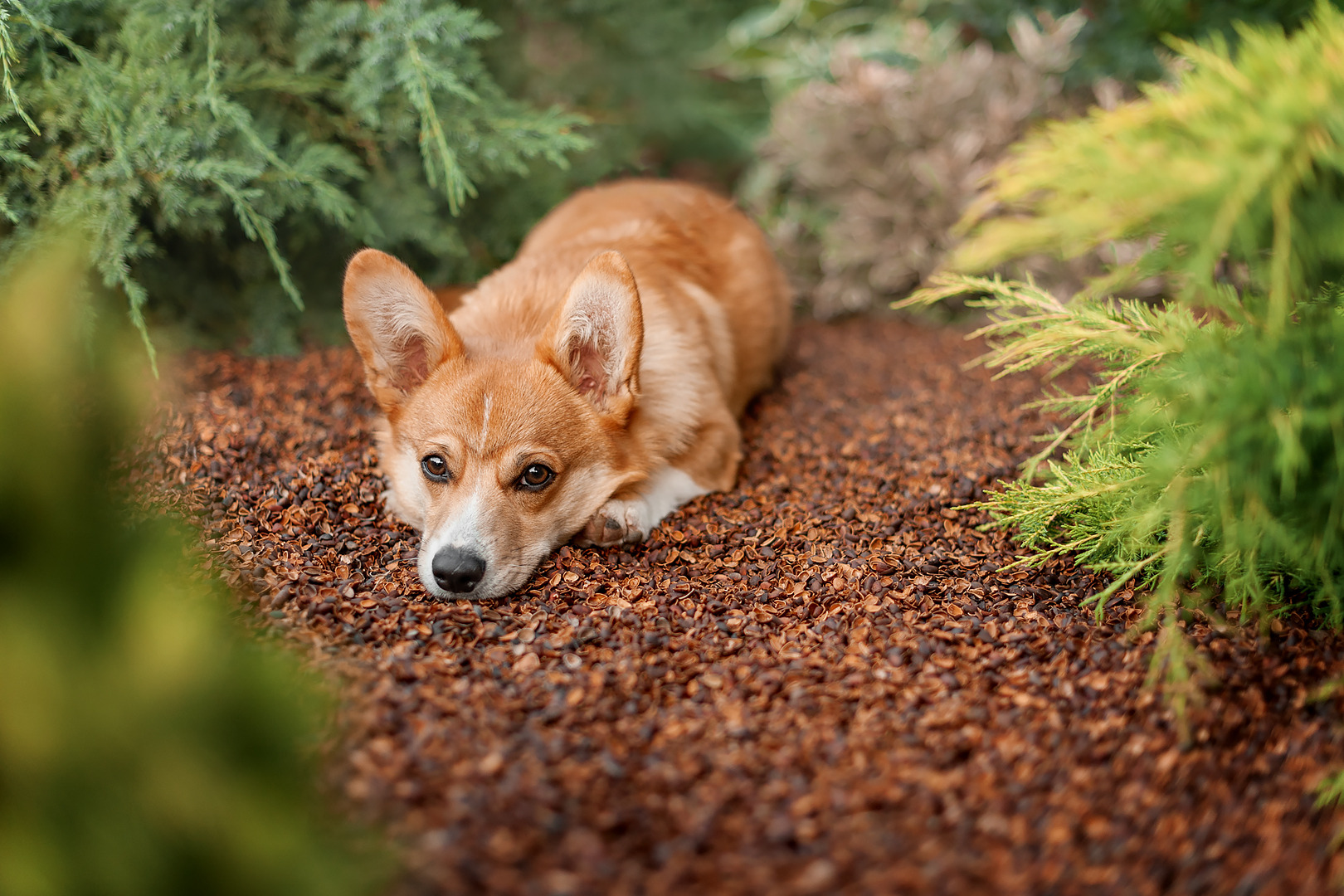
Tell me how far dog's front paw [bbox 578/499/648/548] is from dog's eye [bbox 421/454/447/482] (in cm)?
53

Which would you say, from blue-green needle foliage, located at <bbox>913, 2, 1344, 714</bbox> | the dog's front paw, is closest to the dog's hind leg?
the dog's front paw

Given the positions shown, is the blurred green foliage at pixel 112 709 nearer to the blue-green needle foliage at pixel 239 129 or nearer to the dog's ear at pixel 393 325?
the dog's ear at pixel 393 325

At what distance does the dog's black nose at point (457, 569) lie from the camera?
2574 millimetres

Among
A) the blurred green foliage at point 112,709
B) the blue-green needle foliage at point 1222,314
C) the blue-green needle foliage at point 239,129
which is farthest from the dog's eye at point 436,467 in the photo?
the blue-green needle foliage at point 1222,314

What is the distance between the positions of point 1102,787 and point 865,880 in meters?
0.63

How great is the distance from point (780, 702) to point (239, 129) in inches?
128

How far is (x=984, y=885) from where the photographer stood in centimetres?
158

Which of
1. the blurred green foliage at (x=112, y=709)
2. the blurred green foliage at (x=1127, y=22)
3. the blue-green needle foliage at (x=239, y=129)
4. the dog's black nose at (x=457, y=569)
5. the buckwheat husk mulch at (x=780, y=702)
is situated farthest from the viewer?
the blurred green foliage at (x=1127, y=22)

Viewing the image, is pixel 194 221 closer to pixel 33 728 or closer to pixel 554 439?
pixel 554 439

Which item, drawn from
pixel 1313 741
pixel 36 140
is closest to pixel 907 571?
pixel 1313 741

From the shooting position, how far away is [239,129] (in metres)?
3.56

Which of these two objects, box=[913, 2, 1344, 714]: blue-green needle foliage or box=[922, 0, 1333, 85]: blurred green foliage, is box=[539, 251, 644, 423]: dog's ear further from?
box=[922, 0, 1333, 85]: blurred green foliage

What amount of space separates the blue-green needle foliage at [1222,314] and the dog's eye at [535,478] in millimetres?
1509

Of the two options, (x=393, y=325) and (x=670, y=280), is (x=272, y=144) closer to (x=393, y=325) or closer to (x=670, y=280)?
(x=393, y=325)
